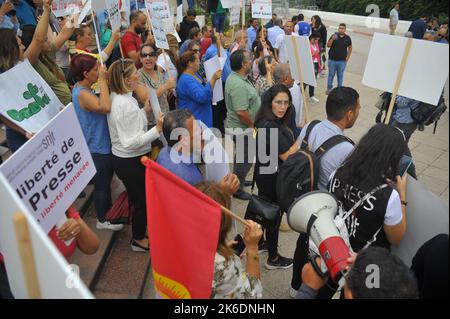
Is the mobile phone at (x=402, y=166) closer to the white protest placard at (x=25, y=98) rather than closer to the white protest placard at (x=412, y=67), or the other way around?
the white protest placard at (x=412, y=67)

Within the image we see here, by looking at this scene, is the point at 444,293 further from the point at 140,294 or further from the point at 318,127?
the point at 140,294

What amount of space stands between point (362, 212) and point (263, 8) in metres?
6.27

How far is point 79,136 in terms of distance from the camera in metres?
2.30

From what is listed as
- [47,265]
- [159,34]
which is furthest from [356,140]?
[47,265]

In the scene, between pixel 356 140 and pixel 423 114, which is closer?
pixel 423 114

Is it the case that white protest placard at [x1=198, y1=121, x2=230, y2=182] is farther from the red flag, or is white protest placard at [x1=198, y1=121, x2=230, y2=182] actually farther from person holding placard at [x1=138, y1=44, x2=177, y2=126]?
person holding placard at [x1=138, y1=44, x2=177, y2=126]

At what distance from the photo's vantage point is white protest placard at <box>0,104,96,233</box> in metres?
1.78

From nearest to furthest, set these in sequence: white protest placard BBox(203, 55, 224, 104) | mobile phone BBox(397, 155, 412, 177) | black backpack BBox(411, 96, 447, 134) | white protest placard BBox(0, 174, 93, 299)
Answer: white protest placard BBox(0, 174, 93, 299), mobile phone BBox(397, 155, 412, 177), black backpack BBox(411, 96, 447, 134), white protest placard BBox(203, 55, 224, 104)

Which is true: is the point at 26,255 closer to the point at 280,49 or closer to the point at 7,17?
the point at 7,17

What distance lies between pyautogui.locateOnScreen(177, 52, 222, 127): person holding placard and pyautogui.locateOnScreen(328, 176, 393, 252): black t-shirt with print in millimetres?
2369

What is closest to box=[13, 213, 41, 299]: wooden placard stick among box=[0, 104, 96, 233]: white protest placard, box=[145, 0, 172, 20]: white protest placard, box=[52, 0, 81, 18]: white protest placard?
box=[0, 104, 96, 233]: white protest placard

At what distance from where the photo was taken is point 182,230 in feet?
6.04
